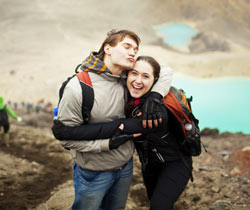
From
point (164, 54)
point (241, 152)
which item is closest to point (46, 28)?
point (164, 54)

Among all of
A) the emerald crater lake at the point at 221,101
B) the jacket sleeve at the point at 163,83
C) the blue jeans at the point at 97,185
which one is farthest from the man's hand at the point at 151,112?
the emerald crater lake at the point at 221,101

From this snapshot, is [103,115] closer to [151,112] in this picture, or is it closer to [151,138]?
[151,112]

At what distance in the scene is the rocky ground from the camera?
14.2ft

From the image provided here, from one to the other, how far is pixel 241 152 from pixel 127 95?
4730 mm

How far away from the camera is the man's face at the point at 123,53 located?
2459 millimetres

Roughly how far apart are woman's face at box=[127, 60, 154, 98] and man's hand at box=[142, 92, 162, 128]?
0.15 meters

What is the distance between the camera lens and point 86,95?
2277mm

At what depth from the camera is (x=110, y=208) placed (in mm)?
2775

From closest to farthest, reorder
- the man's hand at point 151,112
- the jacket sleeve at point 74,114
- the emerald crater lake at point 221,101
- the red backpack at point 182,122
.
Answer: the jacket sleeve at point 74,114, the man's hand at point 151,112, the red backpack at point 182,122, the emerald crater lake at point 221,101

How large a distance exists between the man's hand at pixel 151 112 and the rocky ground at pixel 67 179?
221 cm

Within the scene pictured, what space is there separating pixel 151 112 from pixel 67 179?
370cm

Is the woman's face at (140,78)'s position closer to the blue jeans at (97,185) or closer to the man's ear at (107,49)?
the man's ear at (107,49)

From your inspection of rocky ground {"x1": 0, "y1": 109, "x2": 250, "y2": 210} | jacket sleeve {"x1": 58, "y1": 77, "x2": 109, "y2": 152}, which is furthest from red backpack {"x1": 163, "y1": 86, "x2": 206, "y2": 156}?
rocky ground {"x1": 0, "y1": 109, "x2": 250, "y2": 210}

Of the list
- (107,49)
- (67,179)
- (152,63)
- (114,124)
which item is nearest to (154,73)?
(152,63)
